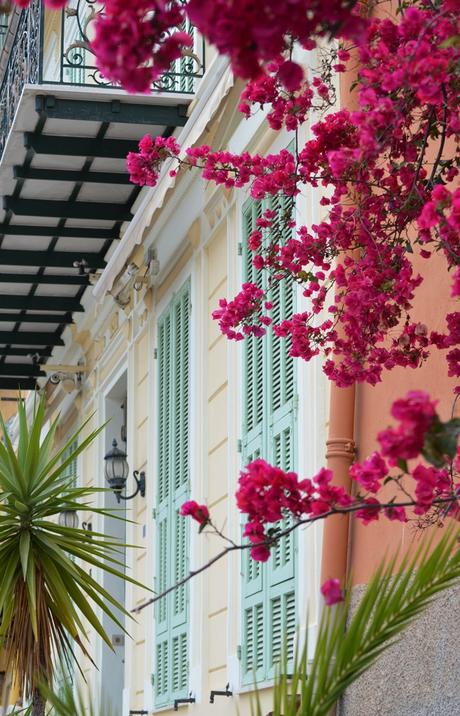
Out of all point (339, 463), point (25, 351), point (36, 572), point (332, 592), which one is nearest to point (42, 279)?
point (25, 351)

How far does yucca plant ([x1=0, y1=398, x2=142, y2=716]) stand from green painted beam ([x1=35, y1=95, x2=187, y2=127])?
7.13 feet

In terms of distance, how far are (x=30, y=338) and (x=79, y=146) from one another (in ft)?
17.7

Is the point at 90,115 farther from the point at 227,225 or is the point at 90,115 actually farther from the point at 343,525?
the point at 343,525

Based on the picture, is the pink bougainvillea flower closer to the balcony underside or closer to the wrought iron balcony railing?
the wrought iron balcony railing

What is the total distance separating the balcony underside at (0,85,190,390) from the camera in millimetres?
9922

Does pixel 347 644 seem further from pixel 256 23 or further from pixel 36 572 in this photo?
pixel 36 572

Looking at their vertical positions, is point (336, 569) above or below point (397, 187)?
below

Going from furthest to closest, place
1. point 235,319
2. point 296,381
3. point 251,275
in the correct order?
1. point 251,275
2. point 296,381
3. point 235,319

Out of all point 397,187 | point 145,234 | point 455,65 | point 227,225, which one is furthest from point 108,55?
point 145,234

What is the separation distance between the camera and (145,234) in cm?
1158

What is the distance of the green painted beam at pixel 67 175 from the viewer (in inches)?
431

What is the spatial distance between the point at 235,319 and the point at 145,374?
6.36 metres

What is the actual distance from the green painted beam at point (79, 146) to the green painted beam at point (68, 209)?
1.12 metres

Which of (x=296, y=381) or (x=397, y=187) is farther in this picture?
(x=296, y=381)
